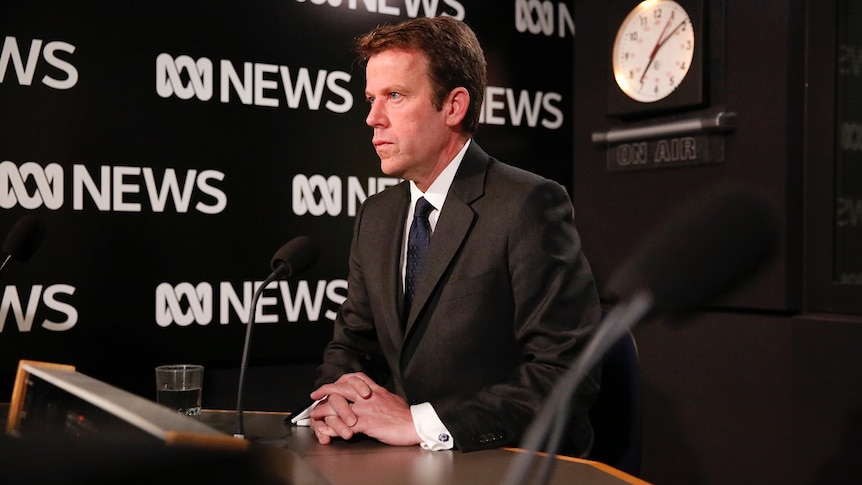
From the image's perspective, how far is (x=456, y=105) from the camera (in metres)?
1.98

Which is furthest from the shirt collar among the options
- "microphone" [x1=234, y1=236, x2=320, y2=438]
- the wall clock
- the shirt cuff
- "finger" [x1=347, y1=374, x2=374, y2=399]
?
the wall clock

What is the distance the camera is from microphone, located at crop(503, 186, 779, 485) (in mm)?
738

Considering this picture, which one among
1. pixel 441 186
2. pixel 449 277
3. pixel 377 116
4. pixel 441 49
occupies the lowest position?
pixel 449 277

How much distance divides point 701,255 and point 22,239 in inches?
62.8

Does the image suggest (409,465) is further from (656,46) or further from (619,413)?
(656,46)

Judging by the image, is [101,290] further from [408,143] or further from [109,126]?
[408,143]

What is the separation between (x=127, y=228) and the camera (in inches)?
103

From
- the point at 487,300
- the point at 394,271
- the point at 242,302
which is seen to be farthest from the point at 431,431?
the point at 242,302

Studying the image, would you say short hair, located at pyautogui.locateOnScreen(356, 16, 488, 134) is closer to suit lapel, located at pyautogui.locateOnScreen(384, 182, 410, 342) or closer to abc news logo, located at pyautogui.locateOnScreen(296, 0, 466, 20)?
suit lapel, located at pyautogui.locateOnScreen(384, 182, 410, 342)

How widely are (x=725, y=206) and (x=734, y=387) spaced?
249 cm

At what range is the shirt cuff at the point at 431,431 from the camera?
1.50 meters

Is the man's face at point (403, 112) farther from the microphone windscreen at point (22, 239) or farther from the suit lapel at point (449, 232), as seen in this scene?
the microphone windscreen at point (22, 239)

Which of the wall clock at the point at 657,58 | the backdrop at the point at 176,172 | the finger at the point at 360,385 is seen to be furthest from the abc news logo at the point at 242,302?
the wall clock at the point at 657,58

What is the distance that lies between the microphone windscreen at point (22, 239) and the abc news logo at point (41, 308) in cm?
62
